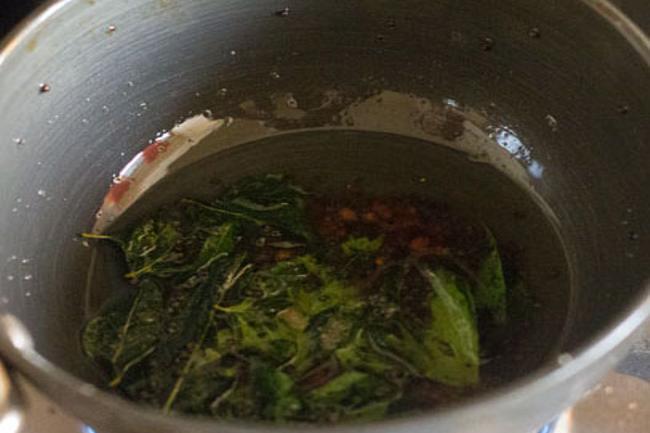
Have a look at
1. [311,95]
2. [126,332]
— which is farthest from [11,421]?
[311,95]

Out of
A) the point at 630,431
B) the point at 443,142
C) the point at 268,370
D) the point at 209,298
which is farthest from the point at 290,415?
the point at 443,142

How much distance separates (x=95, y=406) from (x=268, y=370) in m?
0.24

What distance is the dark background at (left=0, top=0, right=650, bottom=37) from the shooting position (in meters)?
0.96

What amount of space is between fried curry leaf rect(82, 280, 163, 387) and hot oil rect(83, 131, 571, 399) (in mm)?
37

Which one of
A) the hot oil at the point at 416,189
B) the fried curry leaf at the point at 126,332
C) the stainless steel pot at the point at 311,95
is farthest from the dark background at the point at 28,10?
the fried curry leaf at the point at 126,332

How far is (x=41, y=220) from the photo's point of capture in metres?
0.88

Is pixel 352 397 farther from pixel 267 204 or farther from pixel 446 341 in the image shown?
pixel 267 204

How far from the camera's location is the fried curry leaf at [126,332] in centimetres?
81

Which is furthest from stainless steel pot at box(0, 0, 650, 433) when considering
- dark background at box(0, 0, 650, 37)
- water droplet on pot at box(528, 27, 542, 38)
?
dark background at box(0, 0, 650, 37)

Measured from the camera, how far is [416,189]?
0.97 m

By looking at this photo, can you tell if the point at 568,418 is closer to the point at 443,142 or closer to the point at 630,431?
the point at 630,431

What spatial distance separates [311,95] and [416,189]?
0.18 m

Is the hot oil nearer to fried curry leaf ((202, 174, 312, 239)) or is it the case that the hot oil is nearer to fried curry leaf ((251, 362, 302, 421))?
fried curry leaf ((202, 174, 312, 239))

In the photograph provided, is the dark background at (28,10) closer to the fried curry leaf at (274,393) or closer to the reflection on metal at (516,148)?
the reflection on metal at (516,148)
